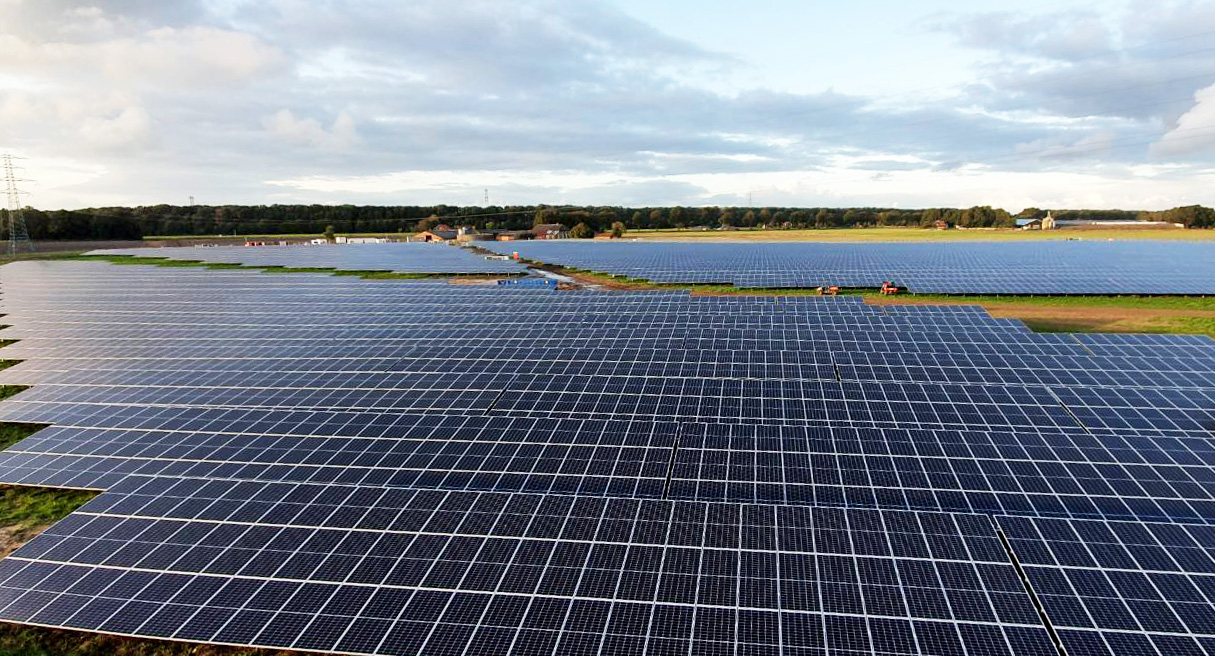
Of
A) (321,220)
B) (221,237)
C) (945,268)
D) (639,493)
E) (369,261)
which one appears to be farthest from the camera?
(321,220)

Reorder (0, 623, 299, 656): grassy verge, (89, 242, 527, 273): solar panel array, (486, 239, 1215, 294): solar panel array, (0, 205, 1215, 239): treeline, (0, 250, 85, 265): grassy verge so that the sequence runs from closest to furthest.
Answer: (0, 623, 299, 656): grassy verge, (486, 239, 1215, 294): solar panel array, (89, 242, 527, 273): solar panel array, (0, 250, 85, 265): grassy verge, (0, 205, 1215, 239): treeline

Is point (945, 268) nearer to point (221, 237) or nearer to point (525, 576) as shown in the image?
point (525, 576)

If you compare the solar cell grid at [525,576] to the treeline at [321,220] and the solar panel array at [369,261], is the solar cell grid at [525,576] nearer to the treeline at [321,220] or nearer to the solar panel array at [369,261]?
the solar panel array at [369,261]

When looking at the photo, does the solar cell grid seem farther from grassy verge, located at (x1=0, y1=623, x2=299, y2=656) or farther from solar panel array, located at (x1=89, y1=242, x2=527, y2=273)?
solar panel array, located at (x1=89, y1=242, x2=527, y2=273)

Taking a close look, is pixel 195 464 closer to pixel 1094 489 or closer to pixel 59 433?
pixel 59 433

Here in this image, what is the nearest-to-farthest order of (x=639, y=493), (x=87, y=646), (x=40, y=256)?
1. (x=87, y=646)
2. (x=639, y=493)
3. (x=40, y=256)

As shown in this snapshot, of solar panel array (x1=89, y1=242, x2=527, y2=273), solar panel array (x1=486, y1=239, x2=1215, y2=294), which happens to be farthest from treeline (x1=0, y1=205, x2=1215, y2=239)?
solar panel array (x1=486, y1=239, x2=1215, y2=294)

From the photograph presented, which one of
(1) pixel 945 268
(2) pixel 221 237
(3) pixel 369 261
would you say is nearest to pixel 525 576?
(1) pixel 945 268
